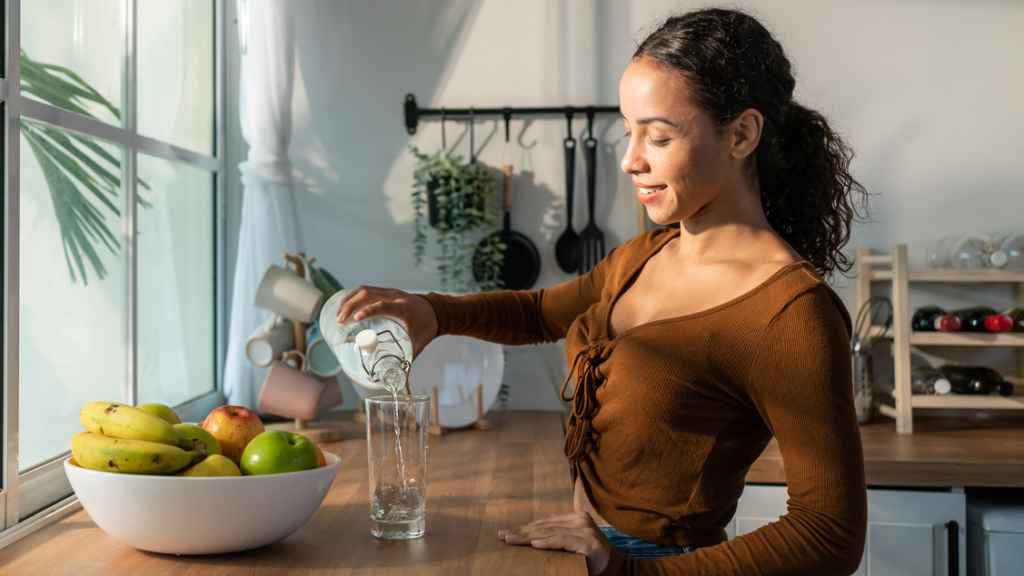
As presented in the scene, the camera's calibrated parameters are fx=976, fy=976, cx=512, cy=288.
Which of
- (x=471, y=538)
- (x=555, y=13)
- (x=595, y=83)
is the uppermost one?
(x=555, y=13)

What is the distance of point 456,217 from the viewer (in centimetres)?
238

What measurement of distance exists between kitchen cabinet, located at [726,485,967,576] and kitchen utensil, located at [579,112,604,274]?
71 cm

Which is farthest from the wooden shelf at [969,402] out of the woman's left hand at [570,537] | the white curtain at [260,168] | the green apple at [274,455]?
the green apple at [274,455]

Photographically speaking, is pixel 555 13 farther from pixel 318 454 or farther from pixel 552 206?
pixel 318 454

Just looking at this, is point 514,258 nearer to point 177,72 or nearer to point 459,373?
point 459,373

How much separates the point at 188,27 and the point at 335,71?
0.37m

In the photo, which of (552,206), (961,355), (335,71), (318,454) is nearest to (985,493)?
(961,355)

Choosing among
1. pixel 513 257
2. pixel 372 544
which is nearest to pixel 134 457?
Answer: pixel 372 544

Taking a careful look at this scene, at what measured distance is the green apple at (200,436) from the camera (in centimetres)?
110

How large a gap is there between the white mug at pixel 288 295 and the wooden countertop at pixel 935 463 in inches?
38.0

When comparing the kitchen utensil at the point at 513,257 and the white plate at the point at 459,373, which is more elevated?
the kitchen utensil at the point at 513,257

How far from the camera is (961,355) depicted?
7.89 ft

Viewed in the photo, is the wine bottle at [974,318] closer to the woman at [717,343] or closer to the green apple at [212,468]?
the woman at [717,343]

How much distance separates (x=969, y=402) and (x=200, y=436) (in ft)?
5.80
